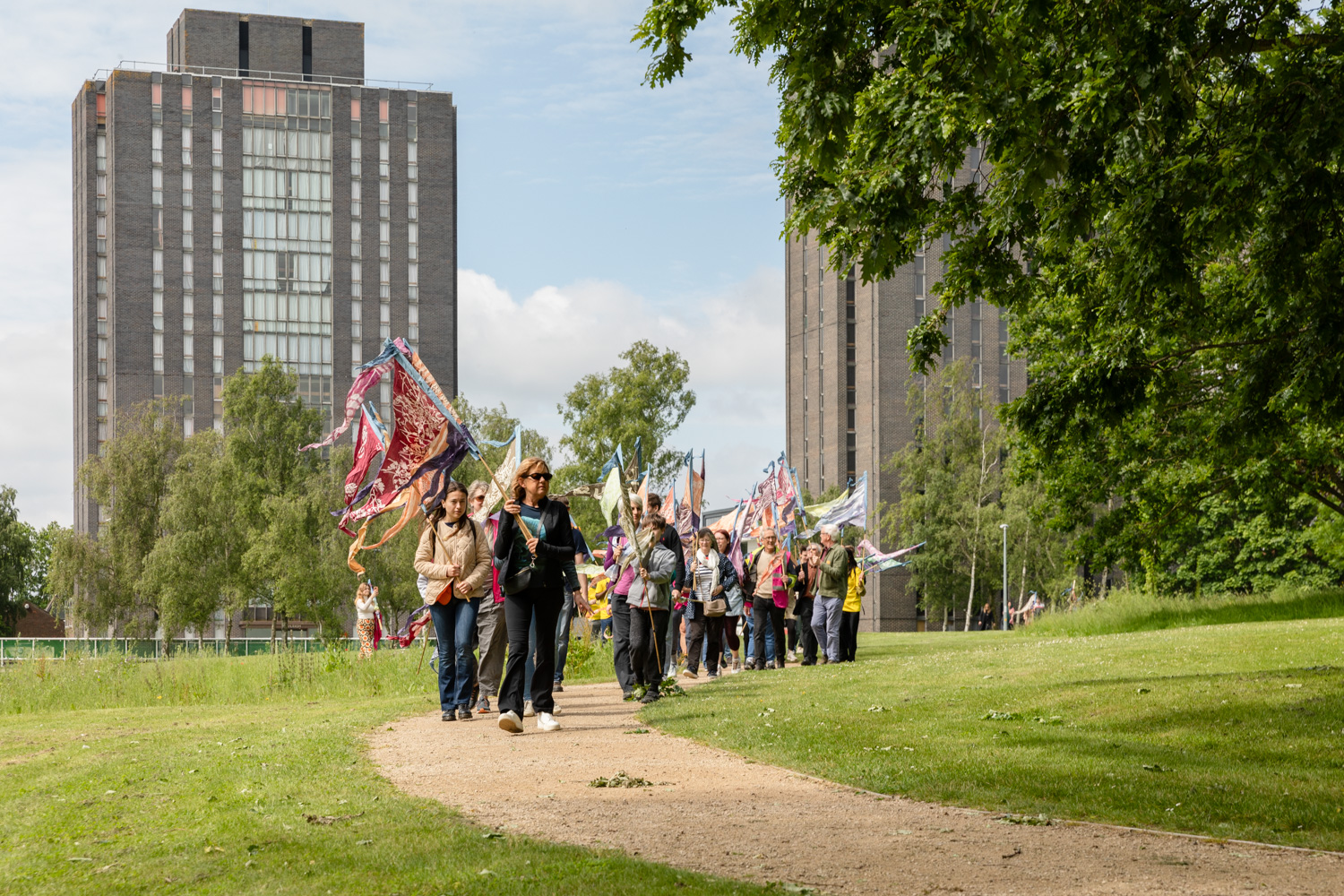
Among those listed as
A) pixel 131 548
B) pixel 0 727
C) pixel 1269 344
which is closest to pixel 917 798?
pixel 1269 344

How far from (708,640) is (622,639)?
4852 mm

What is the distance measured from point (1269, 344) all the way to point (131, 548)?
63.3 m

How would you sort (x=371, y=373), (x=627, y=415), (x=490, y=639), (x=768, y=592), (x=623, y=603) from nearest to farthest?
(x=490, y=639), (x=623, y=603), (x=371, y=373), (x=768, y=592), (x=627, y=415)

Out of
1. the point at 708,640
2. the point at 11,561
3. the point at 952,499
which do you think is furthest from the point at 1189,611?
the point at 11,561

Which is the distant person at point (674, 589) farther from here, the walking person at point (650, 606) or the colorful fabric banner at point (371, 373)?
the colorful fabric banner at point (371, 373)

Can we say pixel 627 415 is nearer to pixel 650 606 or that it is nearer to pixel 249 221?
pixel 650 606

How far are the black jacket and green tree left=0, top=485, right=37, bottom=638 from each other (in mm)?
87188

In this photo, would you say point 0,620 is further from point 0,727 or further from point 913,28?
point 913,28

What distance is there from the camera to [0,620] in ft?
285

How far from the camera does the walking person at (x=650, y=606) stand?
1329 cm

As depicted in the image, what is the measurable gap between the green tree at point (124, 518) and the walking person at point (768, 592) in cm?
5132

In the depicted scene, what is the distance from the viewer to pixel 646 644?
13.7 metres

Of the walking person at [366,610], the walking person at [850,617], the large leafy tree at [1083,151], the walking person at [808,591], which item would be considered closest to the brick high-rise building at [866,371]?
the walking person at [366,610]

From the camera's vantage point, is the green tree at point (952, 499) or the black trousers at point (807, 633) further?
the green tree at point (952, 499)
